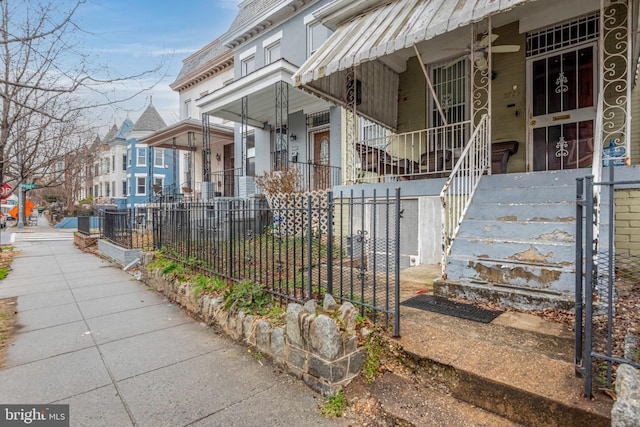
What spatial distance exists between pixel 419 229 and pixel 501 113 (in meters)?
3.32

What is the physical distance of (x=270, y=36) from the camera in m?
12.5

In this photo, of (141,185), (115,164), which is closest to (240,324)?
(141,185)

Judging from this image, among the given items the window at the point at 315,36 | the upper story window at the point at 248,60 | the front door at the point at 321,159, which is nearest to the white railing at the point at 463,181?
the front door at the point at 321,159

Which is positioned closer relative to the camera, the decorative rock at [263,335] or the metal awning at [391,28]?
the decorative rock at [263,335]

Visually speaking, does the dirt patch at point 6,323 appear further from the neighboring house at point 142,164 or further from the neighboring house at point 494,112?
the neighboring house at point 142,164

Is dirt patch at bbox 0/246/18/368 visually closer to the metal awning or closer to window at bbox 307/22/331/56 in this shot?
the metal awning

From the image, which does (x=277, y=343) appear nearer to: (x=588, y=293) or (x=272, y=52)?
(x=588, y=293)

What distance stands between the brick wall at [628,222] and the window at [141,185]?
109ft

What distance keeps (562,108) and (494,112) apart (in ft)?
3.85

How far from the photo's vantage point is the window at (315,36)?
10781 millimetres

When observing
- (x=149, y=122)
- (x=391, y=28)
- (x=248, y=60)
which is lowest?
(x=391, y=28)

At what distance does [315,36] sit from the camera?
11031 millimetres

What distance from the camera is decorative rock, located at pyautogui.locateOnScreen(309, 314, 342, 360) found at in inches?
104

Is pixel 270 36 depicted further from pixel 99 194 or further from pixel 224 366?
pixel 99 194
